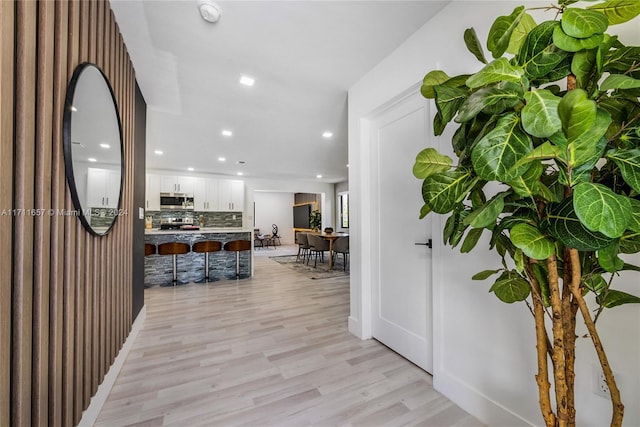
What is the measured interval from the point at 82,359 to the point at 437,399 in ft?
6.88

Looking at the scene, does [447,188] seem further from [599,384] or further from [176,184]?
[176,184]

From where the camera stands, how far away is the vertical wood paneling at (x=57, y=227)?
1117 millimetres

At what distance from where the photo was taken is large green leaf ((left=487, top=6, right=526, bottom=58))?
0.70 meters

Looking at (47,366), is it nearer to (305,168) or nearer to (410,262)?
(410,262)

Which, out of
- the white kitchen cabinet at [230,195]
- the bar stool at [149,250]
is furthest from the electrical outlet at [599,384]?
the white kitchen cabinet at [230,195]

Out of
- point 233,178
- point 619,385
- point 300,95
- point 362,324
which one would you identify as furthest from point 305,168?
point 619,385

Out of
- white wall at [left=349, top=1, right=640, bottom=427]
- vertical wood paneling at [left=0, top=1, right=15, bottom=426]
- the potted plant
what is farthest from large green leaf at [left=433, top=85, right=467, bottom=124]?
the potted plant

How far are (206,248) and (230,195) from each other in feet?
10.5

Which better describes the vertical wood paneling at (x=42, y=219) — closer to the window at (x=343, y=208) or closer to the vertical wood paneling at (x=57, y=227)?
the vertical wood paneling at (x=57, y=227)

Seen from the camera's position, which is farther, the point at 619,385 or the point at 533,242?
the point at 619,385

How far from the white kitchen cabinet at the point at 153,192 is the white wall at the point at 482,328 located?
22.2 feet

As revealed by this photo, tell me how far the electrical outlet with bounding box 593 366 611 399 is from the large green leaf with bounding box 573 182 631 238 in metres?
0.98

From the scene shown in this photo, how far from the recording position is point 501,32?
0.80 meters

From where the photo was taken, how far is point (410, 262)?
2160 millimetres
